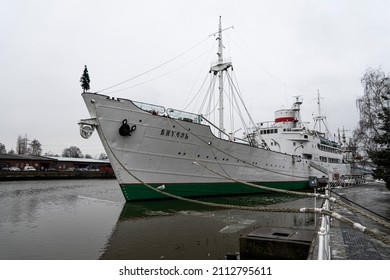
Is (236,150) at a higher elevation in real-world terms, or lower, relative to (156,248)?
higher

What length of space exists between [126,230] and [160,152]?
5.57 meters

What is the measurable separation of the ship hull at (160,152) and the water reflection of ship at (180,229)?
1.24 m

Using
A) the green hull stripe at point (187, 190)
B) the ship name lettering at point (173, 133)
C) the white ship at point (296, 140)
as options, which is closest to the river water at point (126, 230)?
the green hull stripe at point (187, 190)

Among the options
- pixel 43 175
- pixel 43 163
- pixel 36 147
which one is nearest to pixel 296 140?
pixel 43 175

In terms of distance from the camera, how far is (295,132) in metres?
25.7

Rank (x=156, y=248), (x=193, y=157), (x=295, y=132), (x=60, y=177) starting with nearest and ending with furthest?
(x=156, y=248) < (x=193, y=157) < (x=295, y=132) < (x=60, y=177)

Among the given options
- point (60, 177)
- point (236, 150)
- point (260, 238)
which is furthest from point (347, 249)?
point (60, 177)

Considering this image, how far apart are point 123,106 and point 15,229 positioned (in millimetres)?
6679

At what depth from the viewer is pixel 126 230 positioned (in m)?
9.37

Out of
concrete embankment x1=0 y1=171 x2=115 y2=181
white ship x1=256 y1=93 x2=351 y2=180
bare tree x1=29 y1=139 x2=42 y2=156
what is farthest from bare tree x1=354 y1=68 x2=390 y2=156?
bare tree x1=29 y1=139 x2=42 y2=156

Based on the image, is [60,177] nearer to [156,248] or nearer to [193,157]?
[193,157]

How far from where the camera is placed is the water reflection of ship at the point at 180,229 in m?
6.92

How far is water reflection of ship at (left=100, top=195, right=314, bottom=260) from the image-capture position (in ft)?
22.7

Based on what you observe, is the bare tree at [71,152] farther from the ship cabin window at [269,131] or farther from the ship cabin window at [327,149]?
the ship cabin window at [327,149]
